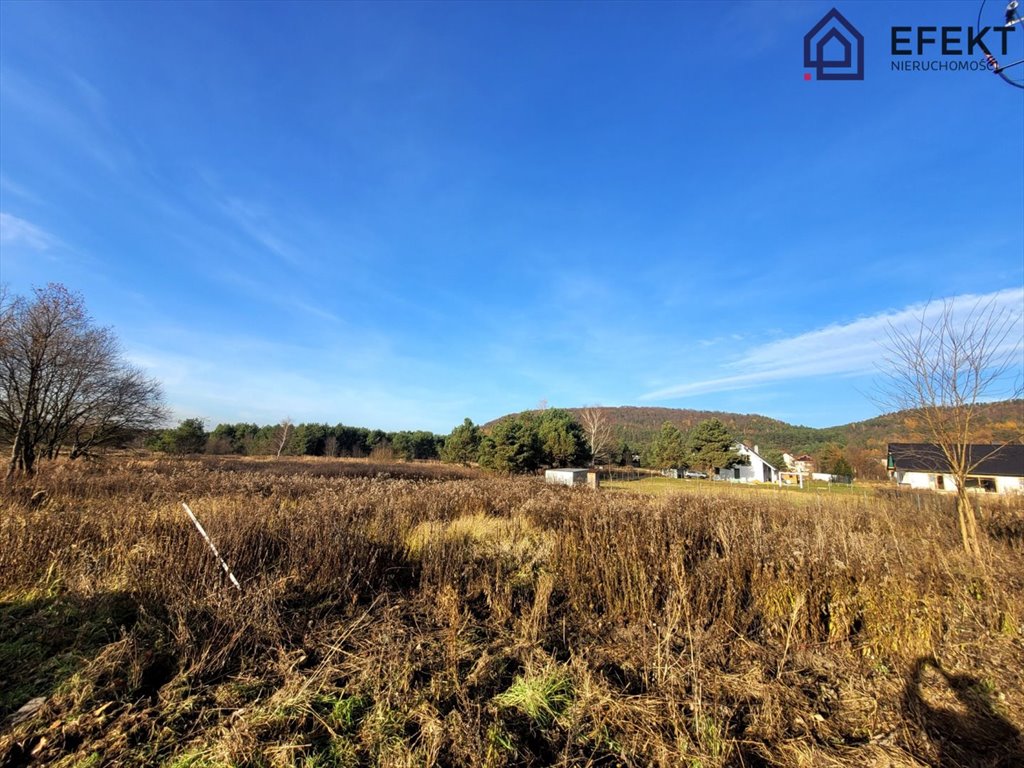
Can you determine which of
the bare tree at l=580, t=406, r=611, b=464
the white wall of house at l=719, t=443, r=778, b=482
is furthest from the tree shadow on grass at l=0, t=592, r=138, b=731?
the white wall of house at l=719, t=443, r=778, b=482

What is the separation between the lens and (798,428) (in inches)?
4323

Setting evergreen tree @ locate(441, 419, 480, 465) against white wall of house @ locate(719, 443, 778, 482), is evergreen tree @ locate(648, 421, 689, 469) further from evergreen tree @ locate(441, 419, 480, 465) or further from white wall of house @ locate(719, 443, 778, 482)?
evergreen tree @ locate(441, 419, 480, 465)

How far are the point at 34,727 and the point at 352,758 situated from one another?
1636 mm

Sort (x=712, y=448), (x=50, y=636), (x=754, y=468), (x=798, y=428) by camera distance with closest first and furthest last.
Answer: (x=50, y=636), (x=712, y=448), (x=754, y=468), (x=798, y=428)

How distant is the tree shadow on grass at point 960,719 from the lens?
2.58m

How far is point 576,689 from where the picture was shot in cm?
290

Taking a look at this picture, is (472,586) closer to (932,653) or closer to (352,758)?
(352,758)

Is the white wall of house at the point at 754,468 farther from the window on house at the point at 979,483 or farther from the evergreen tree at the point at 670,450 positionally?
the window on house at the point at 979,483

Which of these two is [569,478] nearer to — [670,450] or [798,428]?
[670,450]

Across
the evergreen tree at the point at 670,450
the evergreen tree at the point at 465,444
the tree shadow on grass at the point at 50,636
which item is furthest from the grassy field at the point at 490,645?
the evergreen tree at the point at 670,450

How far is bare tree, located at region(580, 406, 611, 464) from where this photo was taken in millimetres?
53422

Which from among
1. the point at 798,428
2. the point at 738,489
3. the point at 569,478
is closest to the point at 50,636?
the point at 738,489

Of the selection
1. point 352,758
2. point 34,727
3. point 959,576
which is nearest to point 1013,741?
point 959,576

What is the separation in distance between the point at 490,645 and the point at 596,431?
5280 centimetres
